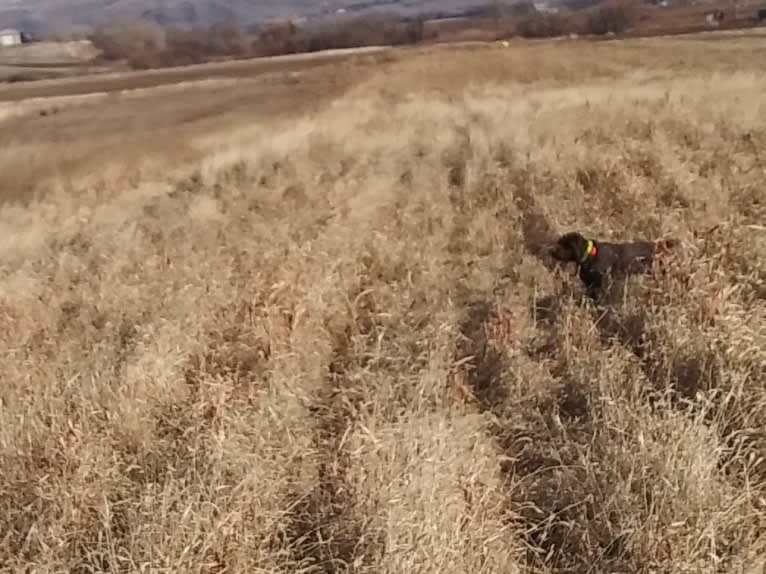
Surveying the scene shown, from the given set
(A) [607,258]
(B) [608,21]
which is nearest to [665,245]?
(A) [607,258]

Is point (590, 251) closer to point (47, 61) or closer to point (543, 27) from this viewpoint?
point (543, 27)

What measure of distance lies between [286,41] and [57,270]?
272ft

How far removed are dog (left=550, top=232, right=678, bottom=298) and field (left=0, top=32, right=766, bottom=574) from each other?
0.23 m

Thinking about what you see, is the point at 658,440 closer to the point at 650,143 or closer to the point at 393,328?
the point at 393,328

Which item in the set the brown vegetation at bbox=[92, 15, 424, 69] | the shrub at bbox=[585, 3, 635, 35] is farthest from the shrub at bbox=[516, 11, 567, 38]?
the brown vegetation at bbox=[92, 15, 424, 69]

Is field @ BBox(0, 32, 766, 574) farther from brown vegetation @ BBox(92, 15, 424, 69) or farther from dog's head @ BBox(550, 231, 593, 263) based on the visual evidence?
brown vegetation @ BBox(92, 15, 424, 69)

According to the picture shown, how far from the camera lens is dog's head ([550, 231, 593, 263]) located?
5949mm

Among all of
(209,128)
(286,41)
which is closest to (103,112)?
(209,128)

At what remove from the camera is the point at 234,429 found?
13.3ft

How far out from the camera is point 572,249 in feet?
19.8

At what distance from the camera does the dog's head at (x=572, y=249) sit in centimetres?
595

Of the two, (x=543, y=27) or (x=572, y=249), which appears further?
(x=543, y=27)

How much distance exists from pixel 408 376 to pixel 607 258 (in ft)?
6.50

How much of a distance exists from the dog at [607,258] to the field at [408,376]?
0.76 feet
